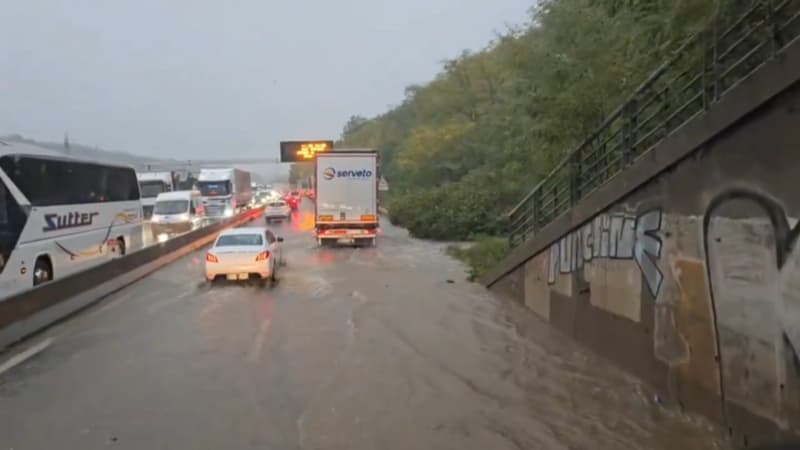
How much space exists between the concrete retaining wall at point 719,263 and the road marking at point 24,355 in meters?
8.01

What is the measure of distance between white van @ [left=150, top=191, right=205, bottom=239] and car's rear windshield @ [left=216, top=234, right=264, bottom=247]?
20.1m

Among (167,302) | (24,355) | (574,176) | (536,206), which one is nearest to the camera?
(24,355)

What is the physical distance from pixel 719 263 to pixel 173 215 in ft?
120

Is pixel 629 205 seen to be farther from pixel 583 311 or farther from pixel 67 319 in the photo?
pixel 67 319

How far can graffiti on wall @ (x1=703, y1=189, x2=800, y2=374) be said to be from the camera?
585 centimetres

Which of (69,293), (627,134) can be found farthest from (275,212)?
(627,134)

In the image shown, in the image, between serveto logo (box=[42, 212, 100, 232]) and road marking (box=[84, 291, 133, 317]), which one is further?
Result: serveto logo (box=[42, 212, 100, 232])

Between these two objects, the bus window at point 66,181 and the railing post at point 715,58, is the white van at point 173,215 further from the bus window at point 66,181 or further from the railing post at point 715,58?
the railing post at point 715,58

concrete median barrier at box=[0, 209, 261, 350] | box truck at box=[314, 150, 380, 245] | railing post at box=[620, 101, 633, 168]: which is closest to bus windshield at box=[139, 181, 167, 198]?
box truck at box=[314, 150, 380, 245]

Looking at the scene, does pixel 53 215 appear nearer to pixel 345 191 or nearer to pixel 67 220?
pixel 67 220

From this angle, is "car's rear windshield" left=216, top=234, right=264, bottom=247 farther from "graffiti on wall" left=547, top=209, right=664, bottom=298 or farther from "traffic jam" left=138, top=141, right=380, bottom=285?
"graffiti on wall" left=547, top=209, right=664, bottom=298

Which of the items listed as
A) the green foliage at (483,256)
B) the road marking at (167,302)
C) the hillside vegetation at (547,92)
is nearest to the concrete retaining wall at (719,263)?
the hillside vegetation at (547,92)

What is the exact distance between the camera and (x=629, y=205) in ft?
31.0

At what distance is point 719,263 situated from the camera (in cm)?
698
